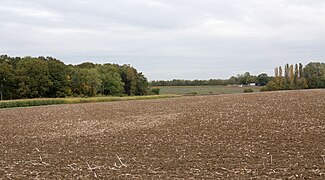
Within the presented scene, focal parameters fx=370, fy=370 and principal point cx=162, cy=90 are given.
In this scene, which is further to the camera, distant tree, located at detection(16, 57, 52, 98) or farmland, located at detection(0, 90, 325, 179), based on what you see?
distant tree, located at detection(16, 57, 52, 98)

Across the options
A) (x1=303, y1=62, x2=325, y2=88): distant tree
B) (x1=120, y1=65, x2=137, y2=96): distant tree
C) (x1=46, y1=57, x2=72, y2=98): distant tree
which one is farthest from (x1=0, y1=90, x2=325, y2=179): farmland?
(x1=120, y1=65, x2=137, y2=96): distant tree

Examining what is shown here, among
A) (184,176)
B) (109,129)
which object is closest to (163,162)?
(184,176)

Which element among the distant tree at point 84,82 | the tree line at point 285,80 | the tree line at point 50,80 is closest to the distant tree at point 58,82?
the tree line at point 50,80

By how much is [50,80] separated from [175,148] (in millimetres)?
75348

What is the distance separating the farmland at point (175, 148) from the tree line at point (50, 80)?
188 ft

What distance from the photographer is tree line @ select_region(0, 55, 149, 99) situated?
8194 cm

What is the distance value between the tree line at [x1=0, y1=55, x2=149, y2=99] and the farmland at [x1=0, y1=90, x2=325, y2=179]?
188 feet

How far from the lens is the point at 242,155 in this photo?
567 inches

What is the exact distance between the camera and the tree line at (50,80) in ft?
269

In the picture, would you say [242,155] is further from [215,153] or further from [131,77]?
[131,77]

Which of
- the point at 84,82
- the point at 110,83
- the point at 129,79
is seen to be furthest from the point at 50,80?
the point at 129,79

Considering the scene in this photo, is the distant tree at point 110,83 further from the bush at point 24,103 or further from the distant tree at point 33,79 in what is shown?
the bush at point 24,103

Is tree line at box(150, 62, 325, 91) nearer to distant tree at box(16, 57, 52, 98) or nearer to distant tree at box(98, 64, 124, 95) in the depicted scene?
distant tree at box(98, 64, 124, 95)

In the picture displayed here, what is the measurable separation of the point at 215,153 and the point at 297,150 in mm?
3274
